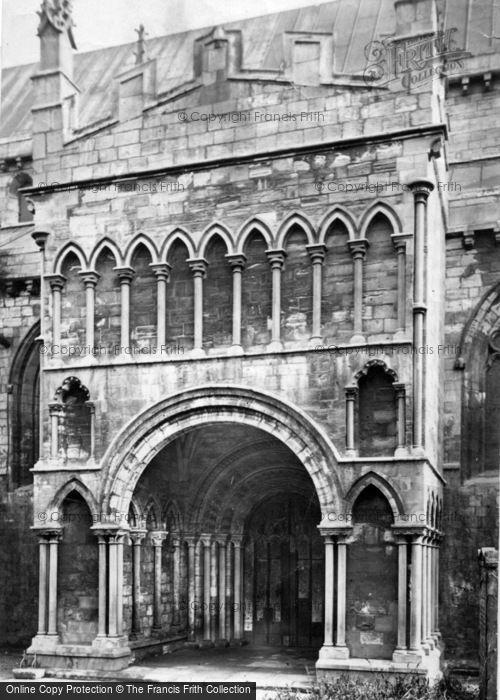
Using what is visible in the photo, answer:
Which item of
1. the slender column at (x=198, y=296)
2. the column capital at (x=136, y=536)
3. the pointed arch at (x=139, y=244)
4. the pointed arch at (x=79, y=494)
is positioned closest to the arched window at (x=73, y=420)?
the pointed arch at (x=79, y=494)

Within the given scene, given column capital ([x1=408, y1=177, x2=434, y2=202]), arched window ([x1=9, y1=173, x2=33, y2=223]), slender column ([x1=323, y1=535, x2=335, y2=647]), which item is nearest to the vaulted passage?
slender column ([x1=323, y1=535, x2=335, y2=647])

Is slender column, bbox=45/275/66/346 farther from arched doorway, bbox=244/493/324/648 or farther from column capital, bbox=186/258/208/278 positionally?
arched doorway, bbox=244/493/324/648

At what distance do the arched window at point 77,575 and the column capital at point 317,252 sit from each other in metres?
5.74

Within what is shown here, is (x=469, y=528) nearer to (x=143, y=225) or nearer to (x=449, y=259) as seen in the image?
(x=449, y=259)

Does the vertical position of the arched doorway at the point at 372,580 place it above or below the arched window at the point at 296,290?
below

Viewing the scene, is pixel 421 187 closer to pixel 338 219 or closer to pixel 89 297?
pixel 338 219

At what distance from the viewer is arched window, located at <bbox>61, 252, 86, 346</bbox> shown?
55.4ft

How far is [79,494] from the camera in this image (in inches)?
648

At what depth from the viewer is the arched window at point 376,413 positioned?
15.0m

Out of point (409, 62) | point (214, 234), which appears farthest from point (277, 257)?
point (409, 62)

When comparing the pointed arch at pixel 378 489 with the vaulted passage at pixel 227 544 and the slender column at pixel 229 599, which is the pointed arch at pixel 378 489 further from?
the slender column at pixel 229 599

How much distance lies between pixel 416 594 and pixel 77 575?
5.80 metres

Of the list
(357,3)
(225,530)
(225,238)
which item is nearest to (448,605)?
(225,530)

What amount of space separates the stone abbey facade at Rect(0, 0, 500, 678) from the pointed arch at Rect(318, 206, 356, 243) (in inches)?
2.6
